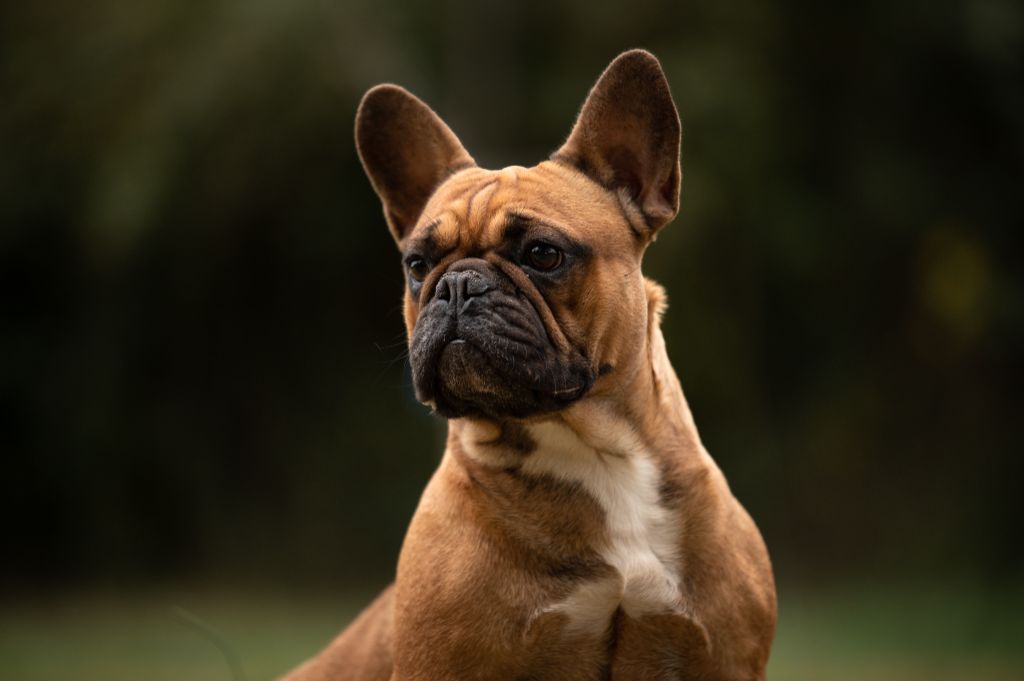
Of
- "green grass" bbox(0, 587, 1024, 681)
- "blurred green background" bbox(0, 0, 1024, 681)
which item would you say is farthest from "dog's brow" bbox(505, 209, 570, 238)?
"blurred green background" bbox(0, 0, 1024, 681)

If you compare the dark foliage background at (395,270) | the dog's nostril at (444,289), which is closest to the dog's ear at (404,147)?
the dog's nostril at (444,289)

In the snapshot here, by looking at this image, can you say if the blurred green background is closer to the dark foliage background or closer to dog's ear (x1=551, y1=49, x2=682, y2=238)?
the dark foliage background

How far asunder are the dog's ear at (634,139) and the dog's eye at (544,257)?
0.48 meters

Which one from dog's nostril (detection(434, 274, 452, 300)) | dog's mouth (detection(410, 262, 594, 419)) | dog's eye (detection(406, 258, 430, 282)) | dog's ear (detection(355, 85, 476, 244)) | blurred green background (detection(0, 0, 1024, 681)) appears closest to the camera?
dog's mouth (detection(410, 262, 594, 419))

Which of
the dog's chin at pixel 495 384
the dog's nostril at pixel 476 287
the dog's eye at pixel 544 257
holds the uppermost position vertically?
the dog's eye at pixel 544 257

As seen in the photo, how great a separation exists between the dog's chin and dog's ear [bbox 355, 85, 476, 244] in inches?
39.9

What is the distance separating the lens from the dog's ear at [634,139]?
13.4 ft

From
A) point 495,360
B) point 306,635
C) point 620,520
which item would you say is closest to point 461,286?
point 495,360

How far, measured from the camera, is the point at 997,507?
36.9 feet

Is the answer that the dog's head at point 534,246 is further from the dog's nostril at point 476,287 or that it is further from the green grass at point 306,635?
the green grass at point 306,635

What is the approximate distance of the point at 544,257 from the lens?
12.4 ft

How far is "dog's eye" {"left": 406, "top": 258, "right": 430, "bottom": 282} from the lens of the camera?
158 inches

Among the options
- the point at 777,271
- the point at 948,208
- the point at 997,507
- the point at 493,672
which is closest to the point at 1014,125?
the point at 948,208

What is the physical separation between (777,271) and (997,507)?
2860 mm
